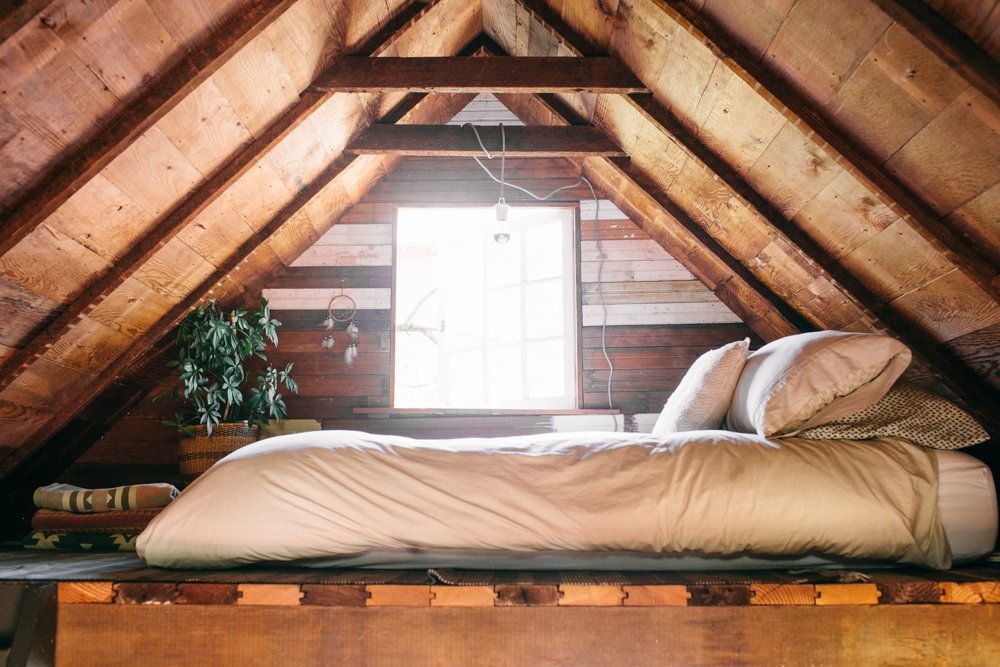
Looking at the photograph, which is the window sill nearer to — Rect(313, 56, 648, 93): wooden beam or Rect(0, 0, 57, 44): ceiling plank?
Rect(313, 56, 648, 93): wooden beam

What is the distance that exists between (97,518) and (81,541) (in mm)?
86

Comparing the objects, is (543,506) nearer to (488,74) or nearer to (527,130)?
(488,74)

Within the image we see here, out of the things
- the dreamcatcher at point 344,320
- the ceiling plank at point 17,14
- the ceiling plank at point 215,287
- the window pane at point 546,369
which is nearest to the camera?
the ceiling plank at point 17,14

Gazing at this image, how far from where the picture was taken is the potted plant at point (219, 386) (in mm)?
3189

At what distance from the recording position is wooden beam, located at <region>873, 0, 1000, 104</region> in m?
1.53

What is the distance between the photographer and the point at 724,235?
10.2ft

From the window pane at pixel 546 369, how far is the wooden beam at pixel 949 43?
2.52 meters

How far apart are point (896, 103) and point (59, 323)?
2.77 metres

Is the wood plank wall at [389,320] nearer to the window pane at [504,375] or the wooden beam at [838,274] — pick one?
the window pane at [504,375]

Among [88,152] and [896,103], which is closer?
[896,103]

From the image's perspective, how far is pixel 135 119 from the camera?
2.05m

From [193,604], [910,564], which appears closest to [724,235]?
[910,564]

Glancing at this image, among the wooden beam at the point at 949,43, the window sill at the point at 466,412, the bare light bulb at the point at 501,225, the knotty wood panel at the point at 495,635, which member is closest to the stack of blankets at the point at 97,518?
the knotty wood panel at the point at 495,635

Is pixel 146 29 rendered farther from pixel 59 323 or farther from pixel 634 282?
pixel 634 282
